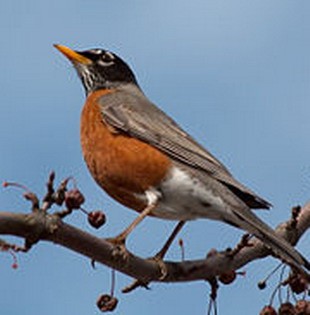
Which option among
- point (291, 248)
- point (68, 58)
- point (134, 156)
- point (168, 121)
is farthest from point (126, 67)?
point (291, 248)

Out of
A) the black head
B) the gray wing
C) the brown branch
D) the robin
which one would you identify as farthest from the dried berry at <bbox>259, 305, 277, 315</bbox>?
the black head

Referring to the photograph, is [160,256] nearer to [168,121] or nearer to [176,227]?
[176,227]

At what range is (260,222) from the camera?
3.42 metres

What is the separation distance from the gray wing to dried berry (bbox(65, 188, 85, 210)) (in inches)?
52.3

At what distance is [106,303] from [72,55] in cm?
259

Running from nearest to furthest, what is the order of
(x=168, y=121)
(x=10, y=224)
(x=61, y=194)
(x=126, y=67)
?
(x=10, y=224)
(x=61, y=194)
(x=168, y=121)
(x=126, y=67)

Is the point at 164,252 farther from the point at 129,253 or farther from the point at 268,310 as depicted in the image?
the point at 129,253

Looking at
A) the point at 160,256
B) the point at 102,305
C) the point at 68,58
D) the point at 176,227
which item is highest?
the point at 68,58

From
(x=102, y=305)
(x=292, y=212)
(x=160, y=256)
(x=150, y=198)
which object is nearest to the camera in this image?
(x=102, y=305)

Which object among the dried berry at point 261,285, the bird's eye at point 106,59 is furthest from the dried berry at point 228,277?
the bird's eye at point 106,59

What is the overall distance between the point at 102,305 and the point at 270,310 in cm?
77

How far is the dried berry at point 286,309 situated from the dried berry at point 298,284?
12 cm

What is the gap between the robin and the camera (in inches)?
149

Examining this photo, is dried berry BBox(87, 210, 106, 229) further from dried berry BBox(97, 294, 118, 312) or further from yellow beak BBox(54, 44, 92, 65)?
yellow beak BBox(54, 44, 92, 65)
